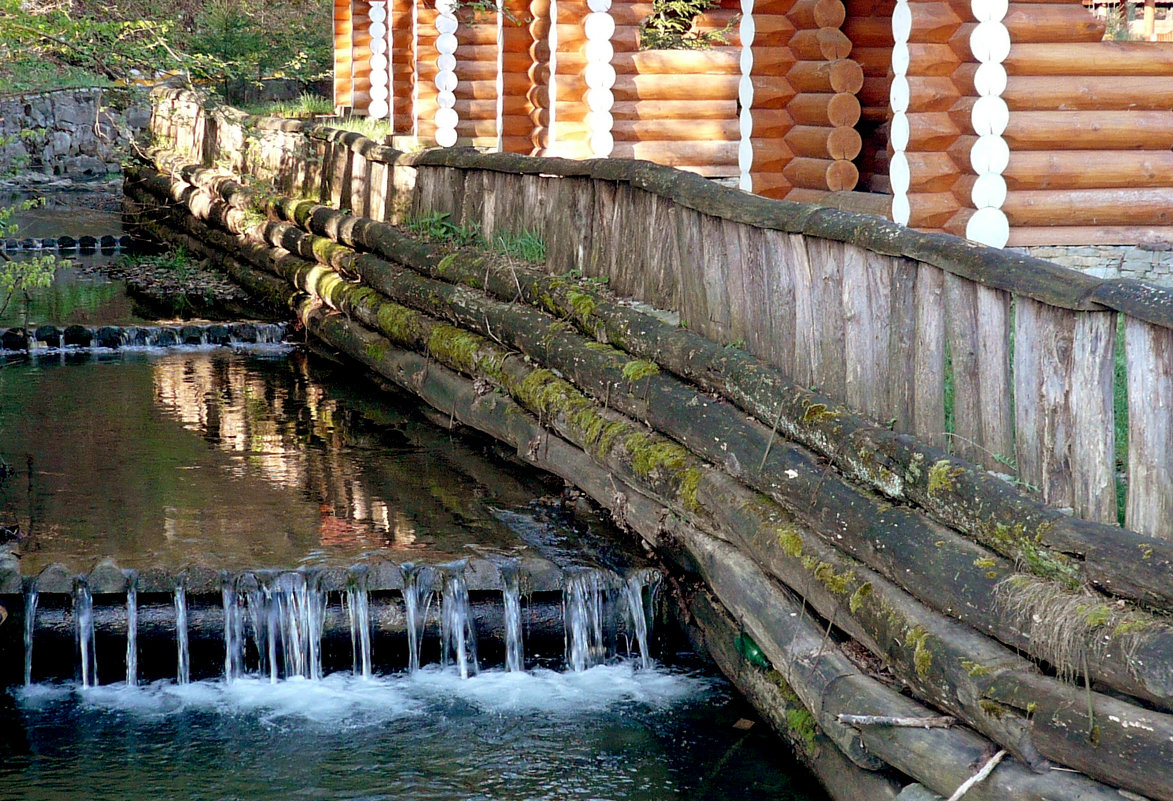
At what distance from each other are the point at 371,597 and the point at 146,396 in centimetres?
575

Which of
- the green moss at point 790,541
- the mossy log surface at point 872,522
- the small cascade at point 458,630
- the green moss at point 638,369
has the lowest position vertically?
the small cascade at point 458,630

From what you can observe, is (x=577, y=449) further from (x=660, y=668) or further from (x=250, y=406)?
(x=250, y=406)

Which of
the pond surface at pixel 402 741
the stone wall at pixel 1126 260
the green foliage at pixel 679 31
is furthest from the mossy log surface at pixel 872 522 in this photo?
the green foliage at pixel 679 31

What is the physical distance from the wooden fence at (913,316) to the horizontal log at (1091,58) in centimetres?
271

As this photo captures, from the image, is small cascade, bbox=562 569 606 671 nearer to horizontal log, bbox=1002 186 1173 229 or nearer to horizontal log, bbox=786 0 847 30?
horizontal log, bbox=1002 186 1173 229

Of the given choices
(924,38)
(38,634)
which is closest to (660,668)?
(38,634)

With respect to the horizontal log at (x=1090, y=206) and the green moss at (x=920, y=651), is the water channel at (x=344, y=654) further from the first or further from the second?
the horizontal log at (x=1090, y=206)

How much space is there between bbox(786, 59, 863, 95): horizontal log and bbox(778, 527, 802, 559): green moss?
23.4ft

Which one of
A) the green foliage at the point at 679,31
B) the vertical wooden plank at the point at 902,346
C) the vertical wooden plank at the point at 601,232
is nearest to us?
the vertical wooden plank at the point at 902,346

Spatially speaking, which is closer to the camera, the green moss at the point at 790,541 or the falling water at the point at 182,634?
the green moss at the point at 790,541

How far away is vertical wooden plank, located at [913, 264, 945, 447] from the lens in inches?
217

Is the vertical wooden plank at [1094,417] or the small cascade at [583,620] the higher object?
the vertical wooden plank at [1094,417]

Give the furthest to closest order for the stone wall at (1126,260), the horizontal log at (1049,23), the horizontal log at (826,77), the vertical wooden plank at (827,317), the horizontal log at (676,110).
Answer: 1. the horizontal log at (676,110)
2. the horizontal log at (826,77)
3. the stone wall at (1126,260)
4. the horizontal log at (1049,23)
5. the vertical wooden plank at (827,317)

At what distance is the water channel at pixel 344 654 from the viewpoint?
613 centimetres
